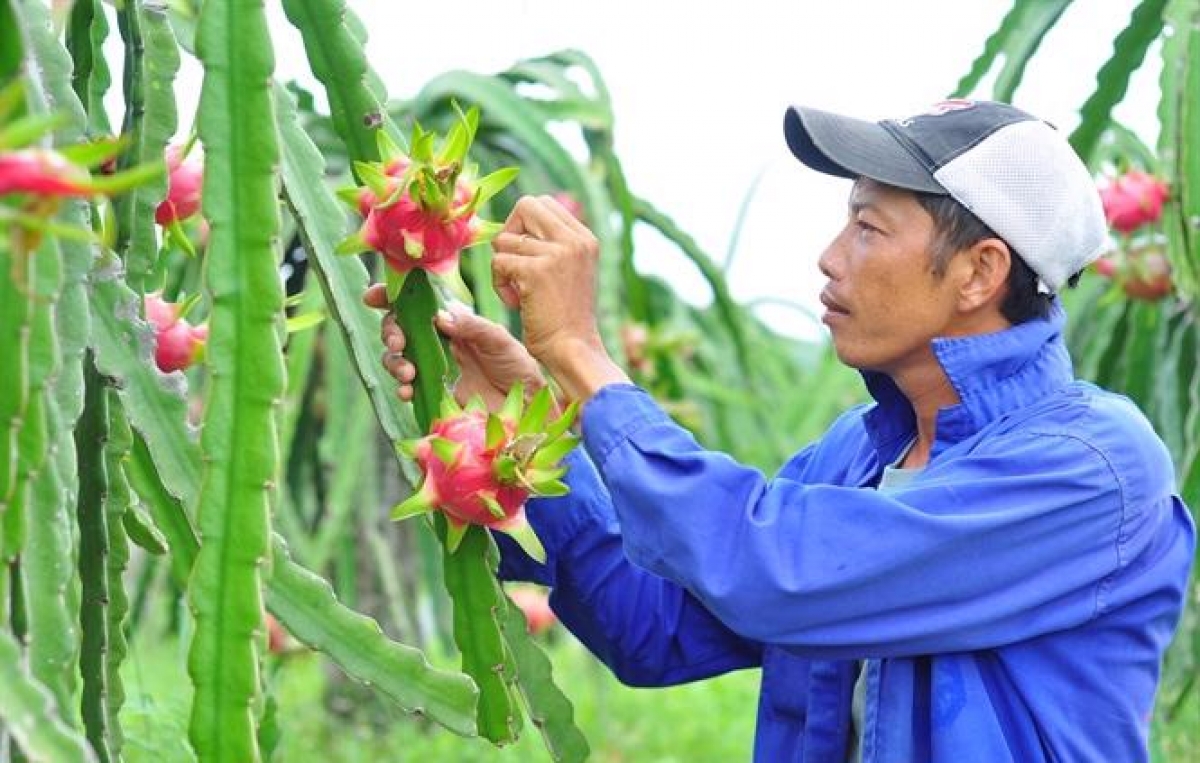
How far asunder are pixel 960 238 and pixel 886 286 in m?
0.09

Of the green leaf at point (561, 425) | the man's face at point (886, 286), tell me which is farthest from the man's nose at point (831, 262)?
the green leaf at point (561, 425)

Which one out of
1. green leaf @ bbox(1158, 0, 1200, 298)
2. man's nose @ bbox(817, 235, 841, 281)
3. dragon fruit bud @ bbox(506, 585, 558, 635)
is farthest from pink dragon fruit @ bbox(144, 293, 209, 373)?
dragon fruit bud @ bbox(506, 585, 558, 635)

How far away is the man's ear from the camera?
1914 mm

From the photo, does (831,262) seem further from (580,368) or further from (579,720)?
(579,720)

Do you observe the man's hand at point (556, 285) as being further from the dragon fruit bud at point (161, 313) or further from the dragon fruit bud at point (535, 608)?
the dragon fruit bud at point (535, 608)

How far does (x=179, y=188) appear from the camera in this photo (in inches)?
70.6

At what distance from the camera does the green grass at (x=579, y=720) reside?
16.9 feet

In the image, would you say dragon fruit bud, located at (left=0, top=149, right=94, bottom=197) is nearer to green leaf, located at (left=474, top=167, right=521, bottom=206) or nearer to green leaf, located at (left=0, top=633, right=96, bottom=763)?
green leaf, located at (left=0, top=633, right=96, bottom=763)

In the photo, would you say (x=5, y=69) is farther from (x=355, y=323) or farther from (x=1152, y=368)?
(x=1152, y=368)

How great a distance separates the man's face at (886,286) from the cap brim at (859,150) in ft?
0.08

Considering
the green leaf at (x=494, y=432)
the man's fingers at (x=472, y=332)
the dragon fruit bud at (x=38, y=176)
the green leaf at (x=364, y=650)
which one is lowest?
the green leaf at (x=364, y=650)

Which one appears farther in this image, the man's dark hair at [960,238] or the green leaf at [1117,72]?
the green leaf at [1117,72]

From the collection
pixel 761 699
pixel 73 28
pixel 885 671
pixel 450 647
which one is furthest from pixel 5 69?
pixel 450 647

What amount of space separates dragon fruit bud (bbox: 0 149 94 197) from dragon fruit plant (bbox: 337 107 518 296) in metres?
0.65
